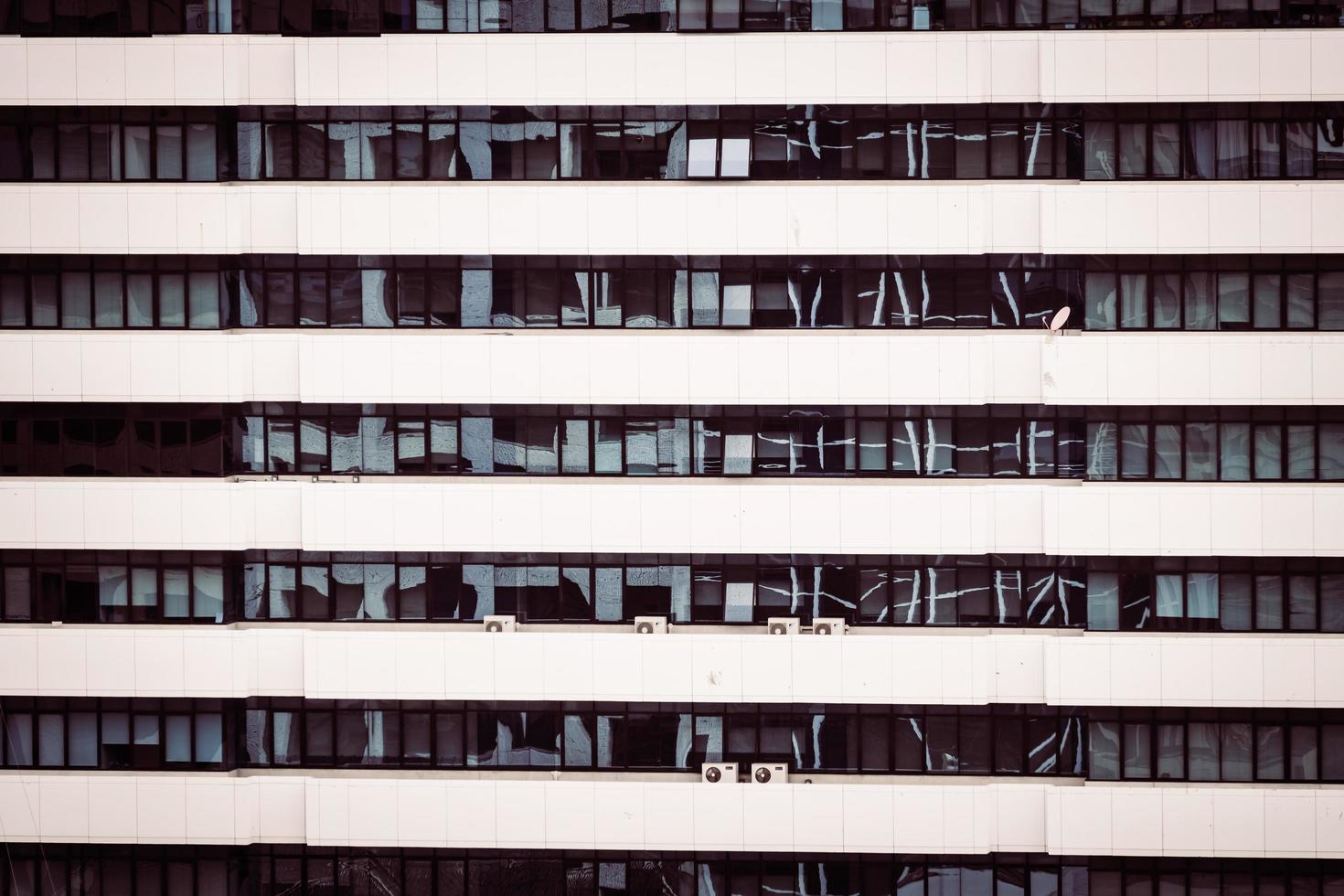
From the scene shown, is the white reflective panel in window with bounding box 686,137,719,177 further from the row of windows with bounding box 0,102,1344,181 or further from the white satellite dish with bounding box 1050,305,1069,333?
the white satellite dish with bounding box 1050,305,1069,333

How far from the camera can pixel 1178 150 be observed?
1548 centimetres

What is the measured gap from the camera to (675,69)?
15195mm

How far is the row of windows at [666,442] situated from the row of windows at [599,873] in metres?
6.02

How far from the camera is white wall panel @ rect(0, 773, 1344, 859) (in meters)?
15.1

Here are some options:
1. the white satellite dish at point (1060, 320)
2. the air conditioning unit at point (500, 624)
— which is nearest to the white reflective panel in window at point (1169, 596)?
the white satellite dish at point (1060, 320)

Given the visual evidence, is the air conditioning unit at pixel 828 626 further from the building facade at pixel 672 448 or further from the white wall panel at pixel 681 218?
the white wall panel at pixel 681 218

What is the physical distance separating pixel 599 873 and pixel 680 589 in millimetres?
4669

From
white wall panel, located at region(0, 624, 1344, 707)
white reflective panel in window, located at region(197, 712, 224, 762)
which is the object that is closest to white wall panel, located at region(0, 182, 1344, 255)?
white wall panel, located at region(0, 624, 1344, 707)

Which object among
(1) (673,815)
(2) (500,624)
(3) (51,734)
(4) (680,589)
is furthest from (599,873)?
(3) (51,734)

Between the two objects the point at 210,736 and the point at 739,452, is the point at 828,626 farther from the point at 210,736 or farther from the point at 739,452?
the point at 210,736

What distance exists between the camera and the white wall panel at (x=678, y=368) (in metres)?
15.0

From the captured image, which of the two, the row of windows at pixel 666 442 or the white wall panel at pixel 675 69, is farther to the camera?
the row of windows at pixel 666 442

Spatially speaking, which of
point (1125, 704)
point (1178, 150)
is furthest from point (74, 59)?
point (1125, 704)

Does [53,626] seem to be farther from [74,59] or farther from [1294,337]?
[1294,337]
